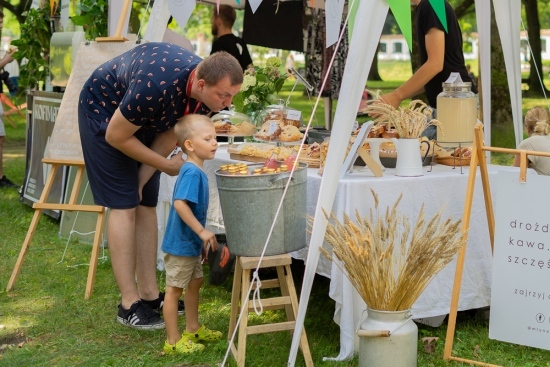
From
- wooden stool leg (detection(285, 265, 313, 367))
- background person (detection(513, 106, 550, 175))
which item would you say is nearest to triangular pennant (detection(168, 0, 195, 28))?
wooden stool leg (detection(285, 265, 313, 367))

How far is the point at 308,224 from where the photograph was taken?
339 centimetres

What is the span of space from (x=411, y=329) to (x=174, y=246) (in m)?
1.02

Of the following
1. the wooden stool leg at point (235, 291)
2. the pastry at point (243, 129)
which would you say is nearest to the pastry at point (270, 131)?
the pastry at point (243, 129)

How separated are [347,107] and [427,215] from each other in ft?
2.25

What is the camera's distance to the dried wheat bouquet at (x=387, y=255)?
3.15 metres

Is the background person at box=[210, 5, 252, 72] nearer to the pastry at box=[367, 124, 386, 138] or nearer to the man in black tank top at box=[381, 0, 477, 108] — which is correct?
the man in black tank top at box=[381, 0, 477, 108]

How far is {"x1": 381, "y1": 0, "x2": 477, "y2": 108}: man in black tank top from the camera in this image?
4.41m

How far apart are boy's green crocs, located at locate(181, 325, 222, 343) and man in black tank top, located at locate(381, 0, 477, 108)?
141cm

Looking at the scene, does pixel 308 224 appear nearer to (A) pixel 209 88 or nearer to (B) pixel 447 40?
(A) pixel 209 88

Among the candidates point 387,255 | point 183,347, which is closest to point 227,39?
point 183,347

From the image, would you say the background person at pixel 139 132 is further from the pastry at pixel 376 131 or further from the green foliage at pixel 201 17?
the green foliage at pixel 201 17

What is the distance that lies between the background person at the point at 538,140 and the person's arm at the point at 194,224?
66.2 inches

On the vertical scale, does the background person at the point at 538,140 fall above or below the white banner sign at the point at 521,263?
above

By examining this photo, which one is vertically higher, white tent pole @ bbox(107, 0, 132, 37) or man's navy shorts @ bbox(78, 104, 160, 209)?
white tent pole @ bbox(107, 0, 132, 37)
